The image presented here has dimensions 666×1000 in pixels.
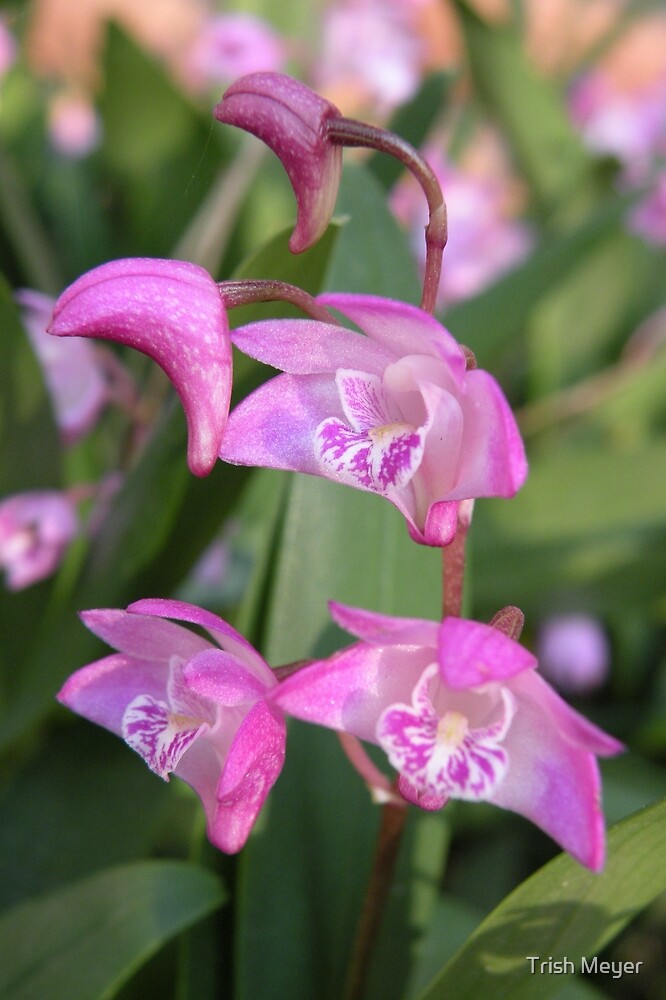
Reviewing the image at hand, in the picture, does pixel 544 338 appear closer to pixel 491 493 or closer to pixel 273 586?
pixel 273 586

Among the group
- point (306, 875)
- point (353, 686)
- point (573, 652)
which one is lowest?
point (573, 652)

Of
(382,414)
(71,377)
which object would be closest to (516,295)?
(71,377)

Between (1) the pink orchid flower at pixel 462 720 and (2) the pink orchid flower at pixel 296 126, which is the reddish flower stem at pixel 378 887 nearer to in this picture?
(1) the pink orchid flower at pixel 462 720

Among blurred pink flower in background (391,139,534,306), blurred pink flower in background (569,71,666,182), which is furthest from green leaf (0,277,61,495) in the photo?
blurred pink flower in background (569,71,666,182)

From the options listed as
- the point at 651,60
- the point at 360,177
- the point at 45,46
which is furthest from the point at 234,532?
the point at 651,60

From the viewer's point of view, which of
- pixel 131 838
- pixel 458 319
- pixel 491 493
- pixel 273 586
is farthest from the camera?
pixel 458 319

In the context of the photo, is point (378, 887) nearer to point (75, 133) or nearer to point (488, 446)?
point (488, 446)
